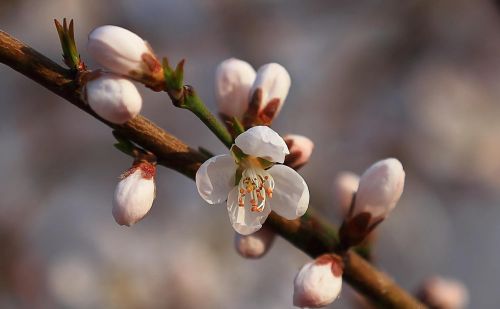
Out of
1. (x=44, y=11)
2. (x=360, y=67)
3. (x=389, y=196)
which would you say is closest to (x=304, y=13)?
(x=360, y=67)

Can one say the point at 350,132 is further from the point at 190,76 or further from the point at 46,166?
the point at 46,166

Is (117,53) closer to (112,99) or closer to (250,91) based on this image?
(112,99)

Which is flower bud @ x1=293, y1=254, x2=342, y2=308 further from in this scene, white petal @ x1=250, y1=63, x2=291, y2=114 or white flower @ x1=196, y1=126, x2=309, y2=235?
white petal @ x1=250, y1=63, x2=291, y2=114

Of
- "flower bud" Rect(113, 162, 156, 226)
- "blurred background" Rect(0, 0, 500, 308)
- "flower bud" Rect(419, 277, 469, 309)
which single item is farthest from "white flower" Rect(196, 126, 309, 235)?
"blurred background" Rect(0, 0, 500, 308)

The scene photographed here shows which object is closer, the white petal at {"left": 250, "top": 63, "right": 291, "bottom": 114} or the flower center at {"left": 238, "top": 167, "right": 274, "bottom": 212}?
the flower center at {"left": 238, "top": 167, "right": 274, "bottom": 212}

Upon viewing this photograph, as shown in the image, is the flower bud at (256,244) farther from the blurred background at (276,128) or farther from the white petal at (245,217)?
the blurred background at (276,128)

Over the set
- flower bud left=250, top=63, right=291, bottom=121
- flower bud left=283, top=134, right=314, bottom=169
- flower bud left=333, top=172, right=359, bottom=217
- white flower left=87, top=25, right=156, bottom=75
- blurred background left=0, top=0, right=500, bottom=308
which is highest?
white flower left=87, top=25, right=156, bottom=75
